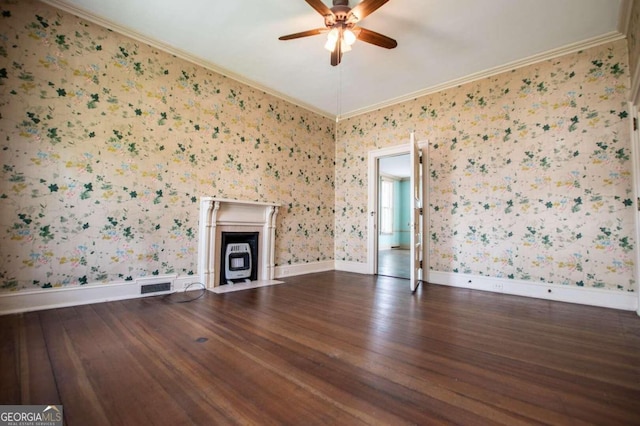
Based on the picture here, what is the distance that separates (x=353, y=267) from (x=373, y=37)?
11.7 ft

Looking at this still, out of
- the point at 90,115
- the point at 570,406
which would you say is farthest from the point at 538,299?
the point at 90,115

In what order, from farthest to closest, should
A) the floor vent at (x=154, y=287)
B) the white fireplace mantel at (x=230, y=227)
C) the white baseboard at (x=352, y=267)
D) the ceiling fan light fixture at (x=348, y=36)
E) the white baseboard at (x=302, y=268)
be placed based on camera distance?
1. the white baseboard at (x=352, y=267)
2. the white baseboard at (x=302, y=268)
3. the white fireplace mantel at (x=230, y=227)
4. the floor vent at (x=154, y=287)
5. the ceiling fan light fixture at (x=348, y=36)

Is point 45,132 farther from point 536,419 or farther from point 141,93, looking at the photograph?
point 536,419

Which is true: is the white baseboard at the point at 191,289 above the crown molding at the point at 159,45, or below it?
below

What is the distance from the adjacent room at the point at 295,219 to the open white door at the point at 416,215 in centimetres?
6

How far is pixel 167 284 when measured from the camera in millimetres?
3164

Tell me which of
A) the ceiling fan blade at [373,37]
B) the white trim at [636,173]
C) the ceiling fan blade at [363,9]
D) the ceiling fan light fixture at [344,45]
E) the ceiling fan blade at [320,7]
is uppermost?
the ceiling fan blade at [320,7]

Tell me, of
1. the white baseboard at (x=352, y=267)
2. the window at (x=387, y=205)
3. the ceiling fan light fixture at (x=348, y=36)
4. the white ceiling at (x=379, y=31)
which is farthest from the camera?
the window at (x=387, y=205)

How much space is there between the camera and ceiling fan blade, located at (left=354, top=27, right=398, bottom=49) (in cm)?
253

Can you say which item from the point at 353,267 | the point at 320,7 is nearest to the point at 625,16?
the point at 320,7

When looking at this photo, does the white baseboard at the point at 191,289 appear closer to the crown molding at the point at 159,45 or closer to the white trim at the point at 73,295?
the white trim at the point at 73,295

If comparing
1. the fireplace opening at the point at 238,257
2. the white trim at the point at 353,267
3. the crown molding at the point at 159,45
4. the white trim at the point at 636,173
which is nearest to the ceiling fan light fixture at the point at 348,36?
the crown molding at the point at 159,45

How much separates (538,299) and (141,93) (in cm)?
509

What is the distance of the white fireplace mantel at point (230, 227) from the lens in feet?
11.3
